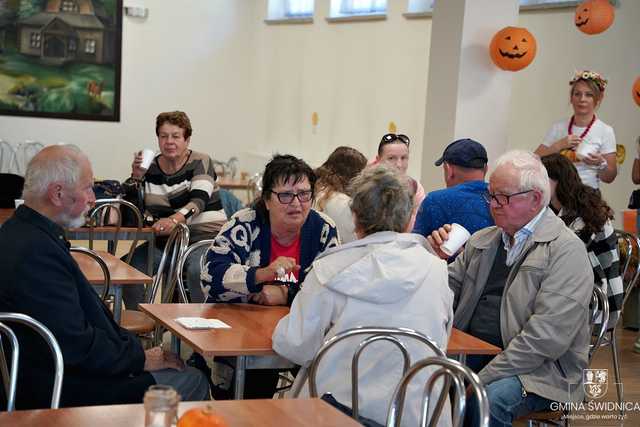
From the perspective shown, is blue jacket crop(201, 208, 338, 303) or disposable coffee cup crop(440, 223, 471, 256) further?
blue jacket crop(201, 208, 338, 303)

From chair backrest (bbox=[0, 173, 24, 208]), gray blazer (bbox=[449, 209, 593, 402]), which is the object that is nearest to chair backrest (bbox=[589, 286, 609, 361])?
gray blazer (bbox=[449, 209, 593, 402])

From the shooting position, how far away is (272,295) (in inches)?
141

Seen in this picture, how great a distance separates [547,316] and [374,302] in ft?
2.61

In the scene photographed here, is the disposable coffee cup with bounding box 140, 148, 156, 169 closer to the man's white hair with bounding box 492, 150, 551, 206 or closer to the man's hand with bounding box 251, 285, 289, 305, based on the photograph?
the man's hand with bounding box 251, 285, 289, 305

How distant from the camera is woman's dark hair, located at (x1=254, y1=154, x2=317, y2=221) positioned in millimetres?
3613

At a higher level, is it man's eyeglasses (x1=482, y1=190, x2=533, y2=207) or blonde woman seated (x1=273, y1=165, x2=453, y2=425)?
man's eyeglasses (x1=482, y1=190, x2=533, y2=207)

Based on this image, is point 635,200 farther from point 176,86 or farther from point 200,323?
point 176,86

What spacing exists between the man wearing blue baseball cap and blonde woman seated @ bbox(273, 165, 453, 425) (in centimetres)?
129

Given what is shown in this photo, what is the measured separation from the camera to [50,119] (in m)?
11.8

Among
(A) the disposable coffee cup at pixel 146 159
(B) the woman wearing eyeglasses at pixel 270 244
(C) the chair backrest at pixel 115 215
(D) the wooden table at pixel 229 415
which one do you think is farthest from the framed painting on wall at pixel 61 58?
(D) the wooden table at pixel 229 415

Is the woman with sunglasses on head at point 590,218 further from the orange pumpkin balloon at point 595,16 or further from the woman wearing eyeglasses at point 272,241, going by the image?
the orange pumpkin balloon at point 595,16

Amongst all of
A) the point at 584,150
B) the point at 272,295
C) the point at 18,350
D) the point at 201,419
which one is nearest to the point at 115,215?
the point at 272,295

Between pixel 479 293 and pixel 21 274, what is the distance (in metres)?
1.73

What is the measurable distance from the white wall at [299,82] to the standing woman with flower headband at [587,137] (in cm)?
114
